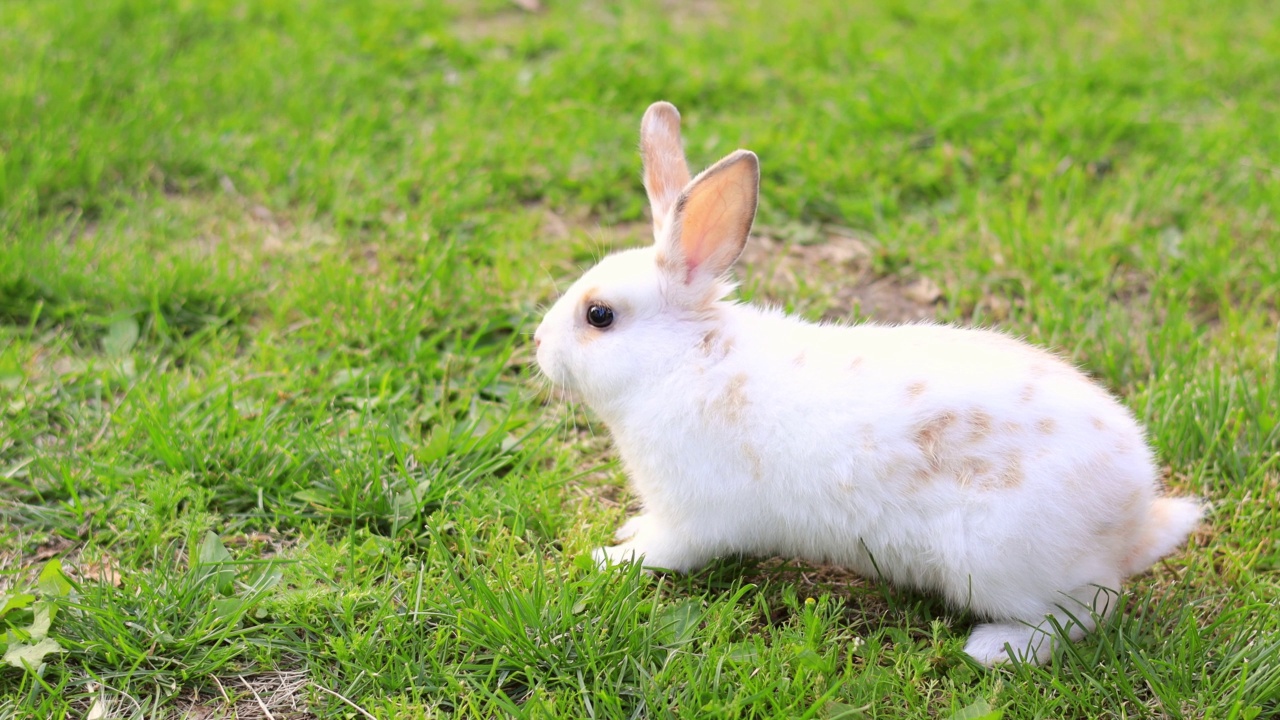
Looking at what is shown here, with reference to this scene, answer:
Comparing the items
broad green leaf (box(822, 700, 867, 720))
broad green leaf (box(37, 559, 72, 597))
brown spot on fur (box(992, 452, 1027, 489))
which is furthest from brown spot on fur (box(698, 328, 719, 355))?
broad green leaf (box(37, 559, 72, 597))

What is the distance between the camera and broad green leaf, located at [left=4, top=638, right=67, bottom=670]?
7.83 ft

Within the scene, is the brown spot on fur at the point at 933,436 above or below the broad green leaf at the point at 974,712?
above

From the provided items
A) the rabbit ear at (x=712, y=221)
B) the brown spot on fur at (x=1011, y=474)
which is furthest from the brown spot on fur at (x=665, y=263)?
the brown spot on fur at (x=1011, y=474)

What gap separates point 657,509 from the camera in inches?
108

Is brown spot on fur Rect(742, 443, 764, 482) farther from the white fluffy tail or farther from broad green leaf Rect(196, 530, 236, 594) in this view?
broad green leaf Rect(196, 530, 236, 594)

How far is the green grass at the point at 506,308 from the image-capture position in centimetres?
248

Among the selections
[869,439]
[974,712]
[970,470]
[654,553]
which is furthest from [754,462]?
[974,712]

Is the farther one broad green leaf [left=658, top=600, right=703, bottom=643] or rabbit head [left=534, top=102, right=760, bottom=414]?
rabbit head [left=534, top=102, right=760, bottom=414]

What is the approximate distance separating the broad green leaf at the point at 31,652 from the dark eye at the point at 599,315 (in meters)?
1.44

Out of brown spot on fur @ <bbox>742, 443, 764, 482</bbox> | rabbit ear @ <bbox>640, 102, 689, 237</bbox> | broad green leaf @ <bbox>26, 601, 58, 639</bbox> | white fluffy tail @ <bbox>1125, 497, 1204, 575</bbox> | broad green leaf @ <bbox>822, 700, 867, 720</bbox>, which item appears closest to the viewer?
broad green leaf @ <bbox>822, 700, 867, 720</bbox>

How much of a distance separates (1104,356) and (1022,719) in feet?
4.85

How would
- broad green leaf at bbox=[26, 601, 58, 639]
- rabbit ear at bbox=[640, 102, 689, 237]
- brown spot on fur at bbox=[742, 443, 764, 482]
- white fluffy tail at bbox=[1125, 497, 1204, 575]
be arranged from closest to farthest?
1. broad green leaf at bbox=[26, 601, 58, 639]
2. brown spot on fur at bbox=[742, 443, 764, 482]
3. white fluffy tail at bbox=[1125, 497, 1204, 575]
4. rabbit ear at bbox=[640, 102, 689, 237]

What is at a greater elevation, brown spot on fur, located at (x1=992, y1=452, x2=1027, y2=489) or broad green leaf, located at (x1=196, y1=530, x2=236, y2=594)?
brown spot on fur, located at (x1=992, y1=452, x2=1027, y2=489)

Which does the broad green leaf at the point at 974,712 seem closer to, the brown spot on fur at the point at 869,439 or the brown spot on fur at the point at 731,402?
the brown spot on fur at the point at 869,439
